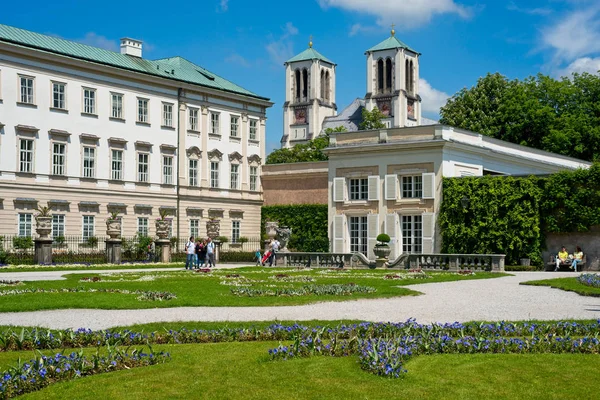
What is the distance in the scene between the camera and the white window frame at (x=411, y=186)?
41844mm

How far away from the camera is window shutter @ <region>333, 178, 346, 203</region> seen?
4426 cm

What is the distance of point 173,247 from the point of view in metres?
51.3

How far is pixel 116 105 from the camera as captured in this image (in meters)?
50.7

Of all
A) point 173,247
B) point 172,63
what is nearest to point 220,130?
point 172,63

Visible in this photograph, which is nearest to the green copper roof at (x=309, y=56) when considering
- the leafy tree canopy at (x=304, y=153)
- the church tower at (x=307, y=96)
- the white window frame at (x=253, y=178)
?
the church tower at (x=307, y=96)

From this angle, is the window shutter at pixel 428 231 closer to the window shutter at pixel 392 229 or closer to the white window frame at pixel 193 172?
the window shutter at pixel 392 229

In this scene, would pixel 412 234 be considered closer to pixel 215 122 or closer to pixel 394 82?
pixel 215 122

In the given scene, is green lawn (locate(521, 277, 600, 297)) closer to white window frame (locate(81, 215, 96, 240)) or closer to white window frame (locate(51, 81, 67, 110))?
white window frame (locate(81, 215, 96, 240))

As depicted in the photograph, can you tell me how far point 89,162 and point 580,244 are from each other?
28.9m

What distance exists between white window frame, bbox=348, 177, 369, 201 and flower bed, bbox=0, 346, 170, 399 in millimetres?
34175

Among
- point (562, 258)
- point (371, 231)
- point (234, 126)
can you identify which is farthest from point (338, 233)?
point (234, 126)

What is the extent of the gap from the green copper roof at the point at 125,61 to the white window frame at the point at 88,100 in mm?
1850

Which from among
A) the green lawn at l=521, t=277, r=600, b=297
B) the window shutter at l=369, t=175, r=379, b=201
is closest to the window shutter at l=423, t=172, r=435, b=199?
the window shutter at l=369, t=175, r=379, b=201

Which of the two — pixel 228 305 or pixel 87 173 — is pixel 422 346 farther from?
pixel 87 173
